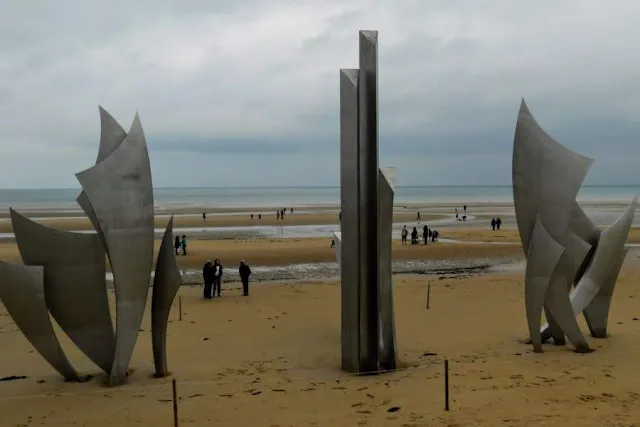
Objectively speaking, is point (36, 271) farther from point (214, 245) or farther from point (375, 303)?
point (214, 245)

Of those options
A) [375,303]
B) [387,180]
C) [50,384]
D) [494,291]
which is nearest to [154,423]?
[50,384]

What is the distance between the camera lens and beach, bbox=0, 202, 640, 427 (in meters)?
8.08

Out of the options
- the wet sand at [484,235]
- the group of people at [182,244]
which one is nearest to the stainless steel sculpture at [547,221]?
the group of people at [182,244]

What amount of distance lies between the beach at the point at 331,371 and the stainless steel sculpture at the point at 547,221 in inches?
28.1

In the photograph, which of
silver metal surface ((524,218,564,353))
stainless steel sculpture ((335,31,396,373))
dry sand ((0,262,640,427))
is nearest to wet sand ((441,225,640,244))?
dry sand ((0,262,640,427))

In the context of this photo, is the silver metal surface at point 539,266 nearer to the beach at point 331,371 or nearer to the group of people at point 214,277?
the beach at point 331,371

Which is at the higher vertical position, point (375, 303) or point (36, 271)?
point (36, 271)

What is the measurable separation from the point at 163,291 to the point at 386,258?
3.71m

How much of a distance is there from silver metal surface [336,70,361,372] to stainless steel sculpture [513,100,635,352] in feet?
10.8

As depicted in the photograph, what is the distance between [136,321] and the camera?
9.68m

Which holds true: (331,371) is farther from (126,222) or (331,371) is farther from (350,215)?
(126,222)

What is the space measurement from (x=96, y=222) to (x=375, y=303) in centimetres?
465

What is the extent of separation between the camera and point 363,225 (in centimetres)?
988

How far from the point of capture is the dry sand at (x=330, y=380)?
8.01 m
